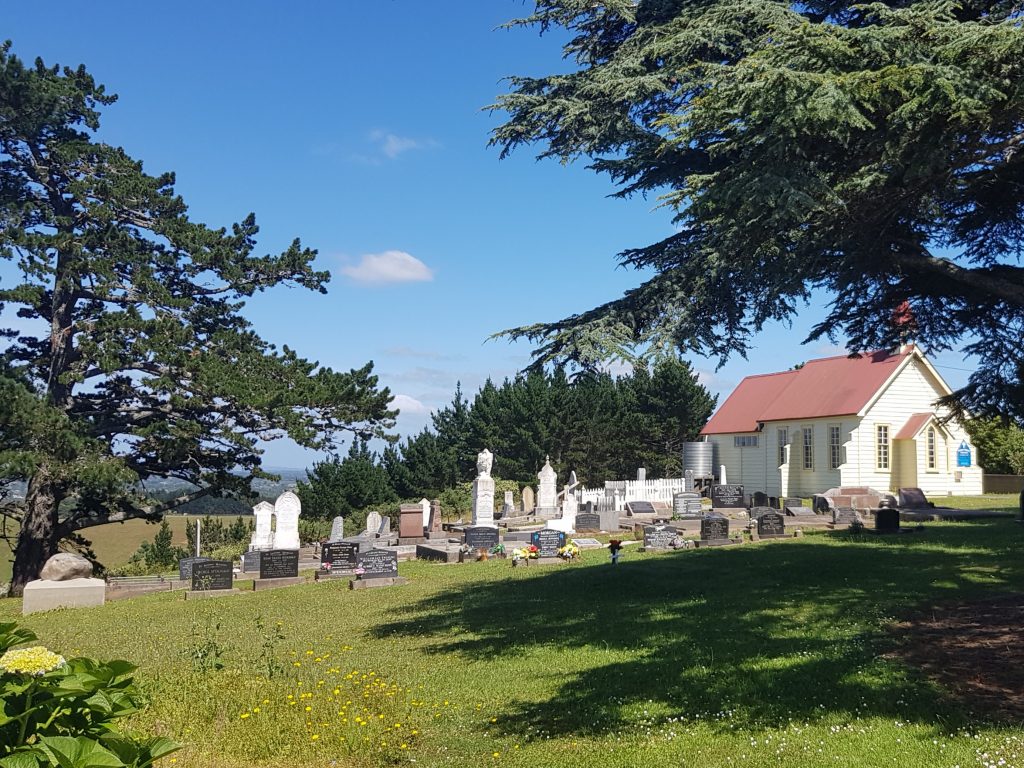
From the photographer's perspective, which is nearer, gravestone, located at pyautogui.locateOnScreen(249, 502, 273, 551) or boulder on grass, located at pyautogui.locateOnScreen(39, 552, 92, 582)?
→ boulder on grass, located at pyautogui.locateOnScreen(39, 552, 92, 582)

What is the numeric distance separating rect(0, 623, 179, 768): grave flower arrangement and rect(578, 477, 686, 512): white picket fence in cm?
3206

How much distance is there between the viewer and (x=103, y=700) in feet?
12.3

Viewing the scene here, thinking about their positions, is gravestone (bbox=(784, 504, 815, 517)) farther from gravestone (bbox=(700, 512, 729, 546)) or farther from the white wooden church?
the white wooden church

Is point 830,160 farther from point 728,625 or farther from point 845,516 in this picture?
point 845,516

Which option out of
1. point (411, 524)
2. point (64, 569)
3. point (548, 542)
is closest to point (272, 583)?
point (64, 569)

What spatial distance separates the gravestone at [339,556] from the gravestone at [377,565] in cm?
229

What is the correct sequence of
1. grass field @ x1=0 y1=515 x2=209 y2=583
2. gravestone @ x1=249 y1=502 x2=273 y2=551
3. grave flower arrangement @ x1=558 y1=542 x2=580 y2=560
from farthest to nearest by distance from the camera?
grass field @ x1=0 y1=515 x2=209 y2=583
gravestone @ x1=249 y1=502 x2=273 y2=551
grave flower arrangement @ x1=558 y1=542 x2=580 y2=560

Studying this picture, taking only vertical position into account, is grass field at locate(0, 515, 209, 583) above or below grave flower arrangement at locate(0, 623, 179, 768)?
below

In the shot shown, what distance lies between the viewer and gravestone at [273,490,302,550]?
24.7 m

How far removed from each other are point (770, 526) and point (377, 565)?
10.9m

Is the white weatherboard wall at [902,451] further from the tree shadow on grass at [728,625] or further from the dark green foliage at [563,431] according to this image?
the tree shadow on grass at [728,625]

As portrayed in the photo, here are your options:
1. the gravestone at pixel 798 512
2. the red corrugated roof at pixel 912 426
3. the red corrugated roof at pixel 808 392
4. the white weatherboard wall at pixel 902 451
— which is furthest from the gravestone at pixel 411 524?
the red corrugated roof at pixel 912 426

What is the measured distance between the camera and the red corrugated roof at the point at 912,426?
34984 mm

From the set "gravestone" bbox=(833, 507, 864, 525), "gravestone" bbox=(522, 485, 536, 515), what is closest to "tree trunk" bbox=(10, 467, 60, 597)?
"gravestone" bbox=(522, 485, 536, 515)
